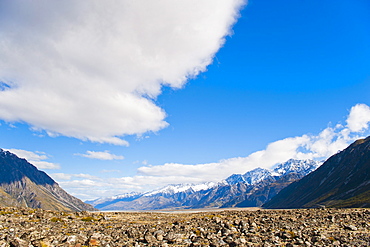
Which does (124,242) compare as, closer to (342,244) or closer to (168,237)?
(168,237)

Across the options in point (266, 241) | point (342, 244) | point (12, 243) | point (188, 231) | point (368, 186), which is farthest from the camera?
point (368, 186)

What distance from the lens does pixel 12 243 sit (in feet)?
52.8

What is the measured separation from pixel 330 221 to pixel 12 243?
109ft

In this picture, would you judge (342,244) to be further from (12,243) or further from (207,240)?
(12,243)

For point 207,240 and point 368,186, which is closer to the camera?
point 207,240

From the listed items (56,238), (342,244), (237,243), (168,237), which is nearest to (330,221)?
(342,244)

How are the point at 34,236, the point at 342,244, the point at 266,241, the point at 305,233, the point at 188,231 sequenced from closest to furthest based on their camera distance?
the point at 342,244 < the point at 266,241 < the point at 34,236 < the point at 305,233 < the point at 188,231

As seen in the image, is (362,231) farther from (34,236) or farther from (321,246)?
(34,236)

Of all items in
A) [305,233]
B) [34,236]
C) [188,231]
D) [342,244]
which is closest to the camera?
[342,244]

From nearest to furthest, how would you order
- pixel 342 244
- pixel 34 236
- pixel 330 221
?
pixel 342 244
pixel 34 236
pixel 330 221

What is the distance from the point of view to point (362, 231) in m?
21.9

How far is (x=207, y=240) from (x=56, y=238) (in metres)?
13.2

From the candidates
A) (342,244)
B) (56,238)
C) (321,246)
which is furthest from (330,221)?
(56,238)

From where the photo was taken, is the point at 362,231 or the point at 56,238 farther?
the point at 362,231
